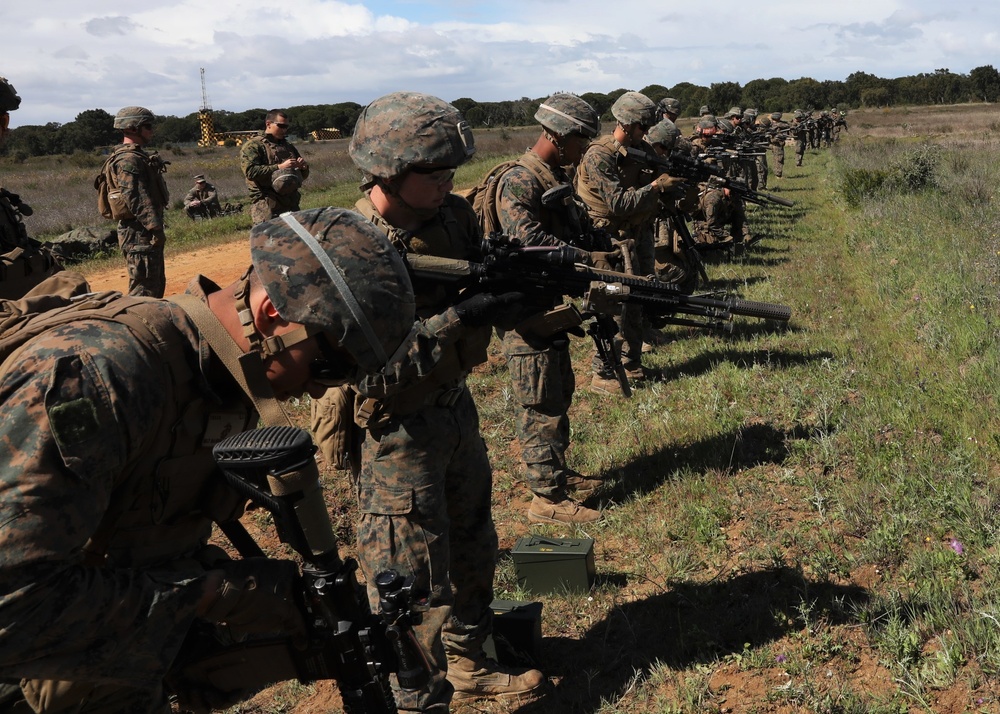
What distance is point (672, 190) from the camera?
8.91m

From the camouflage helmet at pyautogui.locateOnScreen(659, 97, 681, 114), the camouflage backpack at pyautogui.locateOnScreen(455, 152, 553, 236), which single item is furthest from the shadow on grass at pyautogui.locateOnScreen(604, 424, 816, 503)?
the camouflage helmet at pyautogui.locateOnScreen(659, 97, 681, 114)

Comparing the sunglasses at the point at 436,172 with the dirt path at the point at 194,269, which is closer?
the sunglasses at the point at 436,172

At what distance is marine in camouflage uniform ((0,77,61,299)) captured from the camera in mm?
4641

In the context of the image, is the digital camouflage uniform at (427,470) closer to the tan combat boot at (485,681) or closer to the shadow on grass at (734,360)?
the tan combat boot at (485,681)

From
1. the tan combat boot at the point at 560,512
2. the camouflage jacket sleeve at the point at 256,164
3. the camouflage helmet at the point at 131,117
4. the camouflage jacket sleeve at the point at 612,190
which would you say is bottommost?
→ the tan combat boot at the point at 560,512

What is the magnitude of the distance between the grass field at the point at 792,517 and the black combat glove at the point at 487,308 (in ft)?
5.82

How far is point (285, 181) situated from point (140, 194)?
200cm

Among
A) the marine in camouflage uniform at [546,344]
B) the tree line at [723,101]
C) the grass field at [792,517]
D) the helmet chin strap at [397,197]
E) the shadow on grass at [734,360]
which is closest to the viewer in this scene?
the helmet chin strap at [397,197]

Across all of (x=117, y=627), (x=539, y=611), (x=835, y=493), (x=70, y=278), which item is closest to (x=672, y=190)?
(x=835, y=493)

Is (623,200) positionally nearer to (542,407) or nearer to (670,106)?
(542,407)

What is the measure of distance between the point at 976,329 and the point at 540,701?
5255 millimetres

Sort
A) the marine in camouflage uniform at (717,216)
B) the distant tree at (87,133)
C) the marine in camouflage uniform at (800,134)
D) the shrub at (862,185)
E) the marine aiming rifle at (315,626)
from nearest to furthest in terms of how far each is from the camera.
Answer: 1. the marine aiming rifle at (315,626)
2. the marine in camouflage uniform at (717,216)
3. the shrub at (862,185)
4. the marine in camouflage uniform at (800,134)
5. the distant tree at (87,133)

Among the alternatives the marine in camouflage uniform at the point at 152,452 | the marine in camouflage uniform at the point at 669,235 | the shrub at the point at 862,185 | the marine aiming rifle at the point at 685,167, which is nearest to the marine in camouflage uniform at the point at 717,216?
the marine aiming rifle at the point at 685,167

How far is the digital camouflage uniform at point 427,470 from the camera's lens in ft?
10.7
